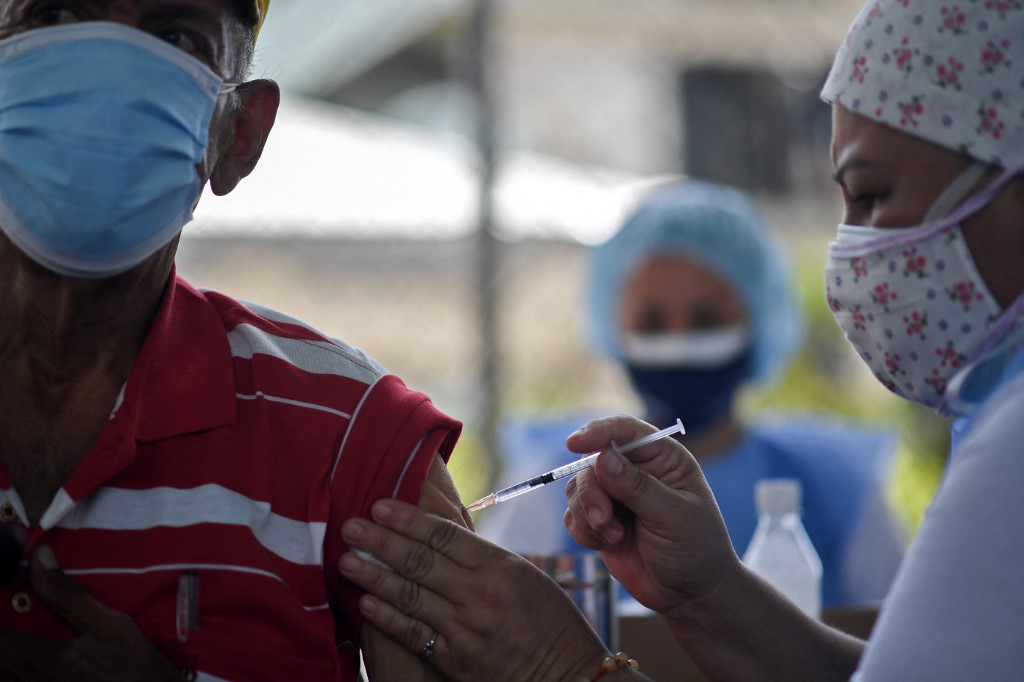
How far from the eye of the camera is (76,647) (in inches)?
57.0

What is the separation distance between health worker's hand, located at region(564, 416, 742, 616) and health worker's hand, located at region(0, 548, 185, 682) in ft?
Result: 2.19

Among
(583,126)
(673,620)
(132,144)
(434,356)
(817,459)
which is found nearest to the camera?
(132,144)

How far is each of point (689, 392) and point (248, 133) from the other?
2058 millimetres

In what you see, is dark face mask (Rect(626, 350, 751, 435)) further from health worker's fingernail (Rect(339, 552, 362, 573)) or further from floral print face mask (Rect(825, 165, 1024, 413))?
health worker's fingernail (Rect(339, 552, 362, 573))

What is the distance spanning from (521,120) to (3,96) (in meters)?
3.72

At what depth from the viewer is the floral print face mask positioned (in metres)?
1.46

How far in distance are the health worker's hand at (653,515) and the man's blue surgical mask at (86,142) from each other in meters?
0.70

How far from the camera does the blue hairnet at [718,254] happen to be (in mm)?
3672

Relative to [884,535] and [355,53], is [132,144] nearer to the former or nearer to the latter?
[884,535]

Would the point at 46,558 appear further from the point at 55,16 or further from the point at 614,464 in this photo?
the point at 614,464

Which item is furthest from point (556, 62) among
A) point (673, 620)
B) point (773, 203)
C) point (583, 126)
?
point (673, 620)

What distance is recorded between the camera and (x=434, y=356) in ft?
14.8

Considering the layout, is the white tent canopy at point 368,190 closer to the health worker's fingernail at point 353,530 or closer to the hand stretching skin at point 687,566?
the hand stretching skin at point 687,566

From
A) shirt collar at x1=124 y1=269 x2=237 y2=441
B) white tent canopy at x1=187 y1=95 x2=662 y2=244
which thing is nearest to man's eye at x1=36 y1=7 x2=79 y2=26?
shirt collar at x1=124 y1=269 x2=237 y2=441
